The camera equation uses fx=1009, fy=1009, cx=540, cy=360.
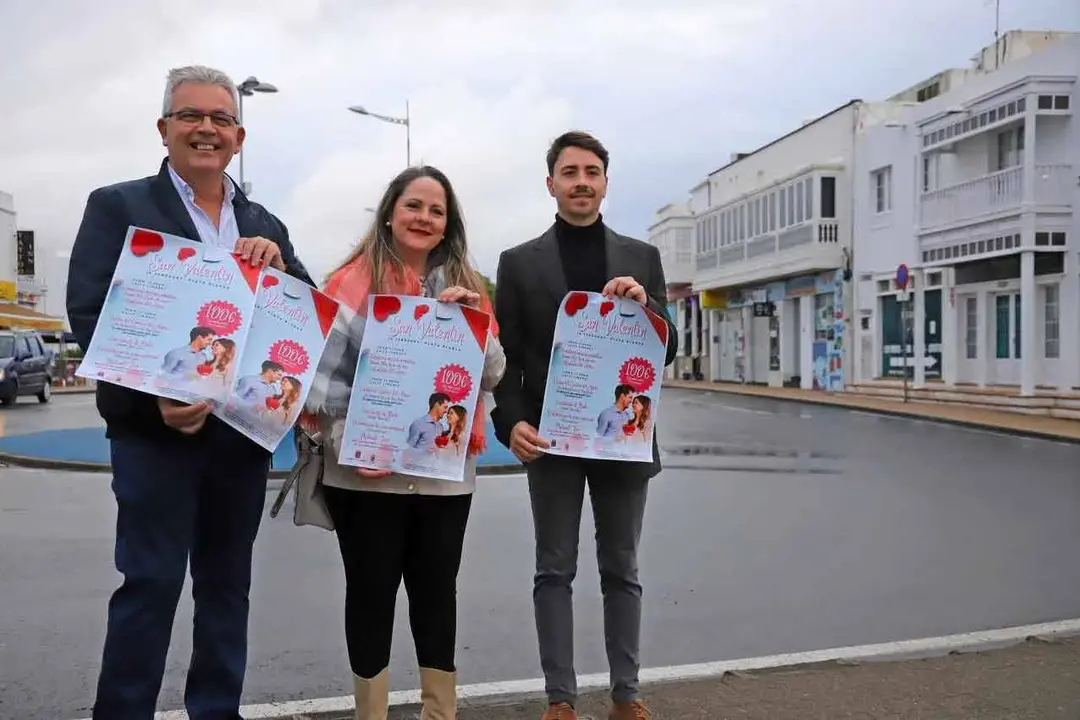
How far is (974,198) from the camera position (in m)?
25.6

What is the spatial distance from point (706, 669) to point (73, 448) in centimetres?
1238

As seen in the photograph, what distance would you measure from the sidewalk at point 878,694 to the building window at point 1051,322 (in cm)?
2122

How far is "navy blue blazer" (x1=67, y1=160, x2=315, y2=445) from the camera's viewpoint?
9.86 ft

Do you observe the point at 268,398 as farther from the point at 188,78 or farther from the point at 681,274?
the point at 681,274

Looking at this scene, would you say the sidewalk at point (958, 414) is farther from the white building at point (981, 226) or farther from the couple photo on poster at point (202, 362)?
the couple photo on poster at point (202, 362)

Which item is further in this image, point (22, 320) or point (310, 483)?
point (22, 320)

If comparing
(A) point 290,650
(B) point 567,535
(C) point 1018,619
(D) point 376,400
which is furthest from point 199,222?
(C) point 1018,619

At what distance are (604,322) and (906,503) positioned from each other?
753 centimetres

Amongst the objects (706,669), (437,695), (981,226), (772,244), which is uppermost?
(772,244)

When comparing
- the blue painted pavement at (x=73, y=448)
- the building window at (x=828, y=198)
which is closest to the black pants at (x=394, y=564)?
the blue painted pavement at (x=73, y=448)

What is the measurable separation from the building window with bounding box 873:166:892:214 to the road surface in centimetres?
2012

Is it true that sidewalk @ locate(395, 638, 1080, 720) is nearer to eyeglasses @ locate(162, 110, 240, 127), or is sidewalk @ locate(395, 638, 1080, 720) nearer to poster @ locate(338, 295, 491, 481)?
poster @ locate(338, 295, 491, 481)

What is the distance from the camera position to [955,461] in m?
14.1

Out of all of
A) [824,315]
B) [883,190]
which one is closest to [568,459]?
[883,190]
